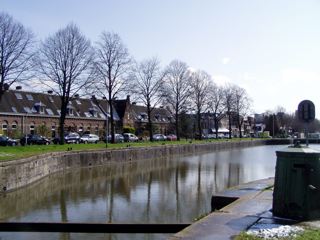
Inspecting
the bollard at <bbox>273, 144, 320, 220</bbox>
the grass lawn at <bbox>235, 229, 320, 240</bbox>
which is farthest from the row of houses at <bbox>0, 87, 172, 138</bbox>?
the grass lawn at <bbox>235, 229, 320, 240</bbox>

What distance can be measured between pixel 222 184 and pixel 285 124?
136 metres

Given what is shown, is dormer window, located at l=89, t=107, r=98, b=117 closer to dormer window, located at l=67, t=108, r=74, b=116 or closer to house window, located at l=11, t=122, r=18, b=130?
dormer window, located at l=67, t=108, r=74, b=116

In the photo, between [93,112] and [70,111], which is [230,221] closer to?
[70,111]

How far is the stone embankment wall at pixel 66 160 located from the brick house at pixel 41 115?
12078 millimetres

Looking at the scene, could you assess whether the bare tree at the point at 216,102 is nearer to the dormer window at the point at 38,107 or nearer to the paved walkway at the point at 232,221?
the dormer window at the point at 38,107

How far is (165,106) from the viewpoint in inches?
3093

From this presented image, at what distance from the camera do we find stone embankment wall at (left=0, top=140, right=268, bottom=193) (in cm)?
2594

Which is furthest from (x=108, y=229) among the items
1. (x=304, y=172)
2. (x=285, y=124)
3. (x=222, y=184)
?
(x=285, y=124)

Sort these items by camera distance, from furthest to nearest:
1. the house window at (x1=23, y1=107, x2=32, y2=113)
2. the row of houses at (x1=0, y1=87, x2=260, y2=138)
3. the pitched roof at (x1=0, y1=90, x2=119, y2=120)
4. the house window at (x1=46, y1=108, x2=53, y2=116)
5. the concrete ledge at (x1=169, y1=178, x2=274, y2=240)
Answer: the house window at (x1=46, y1=108, x2=53, y2=116)
the house window at (x1=23, y1=107, x2=32, y2=113)
the pitched roof at (x1=0, y1=90, x2=119, y2=120)
the row of houses at (x1=0, y1=87, x2=260, y2=138)
the concrete ledge at (x1=169, y1=178, x2=274, y2=240)

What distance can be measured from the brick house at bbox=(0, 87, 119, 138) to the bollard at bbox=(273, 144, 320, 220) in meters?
49.2

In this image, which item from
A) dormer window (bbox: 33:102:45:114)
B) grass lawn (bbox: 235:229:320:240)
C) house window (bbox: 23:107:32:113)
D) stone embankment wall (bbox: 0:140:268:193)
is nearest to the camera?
grass lawn (bbox: 235:229:320:240)

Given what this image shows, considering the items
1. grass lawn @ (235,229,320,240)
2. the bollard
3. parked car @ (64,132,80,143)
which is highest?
parked car @ (64,132,80,143)

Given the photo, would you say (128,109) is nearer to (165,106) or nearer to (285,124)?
(165,106)

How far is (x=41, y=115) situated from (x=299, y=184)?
63.9m
